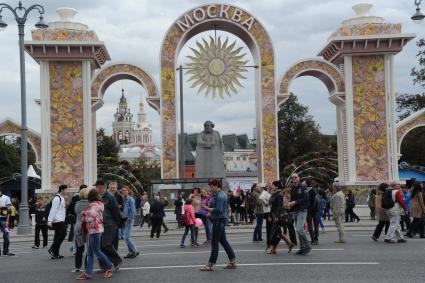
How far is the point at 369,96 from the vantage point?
3372 cm

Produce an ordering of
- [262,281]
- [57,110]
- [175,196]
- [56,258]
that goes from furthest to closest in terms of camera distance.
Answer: [57,110], [175,196], [56,258], [262,281]

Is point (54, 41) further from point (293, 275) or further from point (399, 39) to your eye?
point (293, 275)

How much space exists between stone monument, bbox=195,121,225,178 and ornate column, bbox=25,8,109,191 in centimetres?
543

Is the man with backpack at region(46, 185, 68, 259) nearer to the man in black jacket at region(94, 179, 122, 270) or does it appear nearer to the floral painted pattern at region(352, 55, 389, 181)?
the man in black jacket at region(94, 179, 122, 270)

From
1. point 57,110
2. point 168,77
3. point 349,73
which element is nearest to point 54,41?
point 57,110

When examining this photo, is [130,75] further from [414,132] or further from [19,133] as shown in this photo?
[414,132]

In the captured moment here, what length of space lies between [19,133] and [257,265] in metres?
23.1

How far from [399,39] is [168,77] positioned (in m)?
11.6

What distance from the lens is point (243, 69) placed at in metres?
33.8

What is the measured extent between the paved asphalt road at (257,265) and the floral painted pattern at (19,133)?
15.4m

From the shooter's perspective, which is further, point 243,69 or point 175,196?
point 243,69

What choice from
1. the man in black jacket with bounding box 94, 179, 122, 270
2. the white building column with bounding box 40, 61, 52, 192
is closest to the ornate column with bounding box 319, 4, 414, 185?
the white building column with bounding box 40, 61, 52, 192

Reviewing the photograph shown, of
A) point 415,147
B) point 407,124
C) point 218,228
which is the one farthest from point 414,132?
point 218,228

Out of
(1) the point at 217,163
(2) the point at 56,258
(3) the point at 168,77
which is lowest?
(2) the point at 56,258
